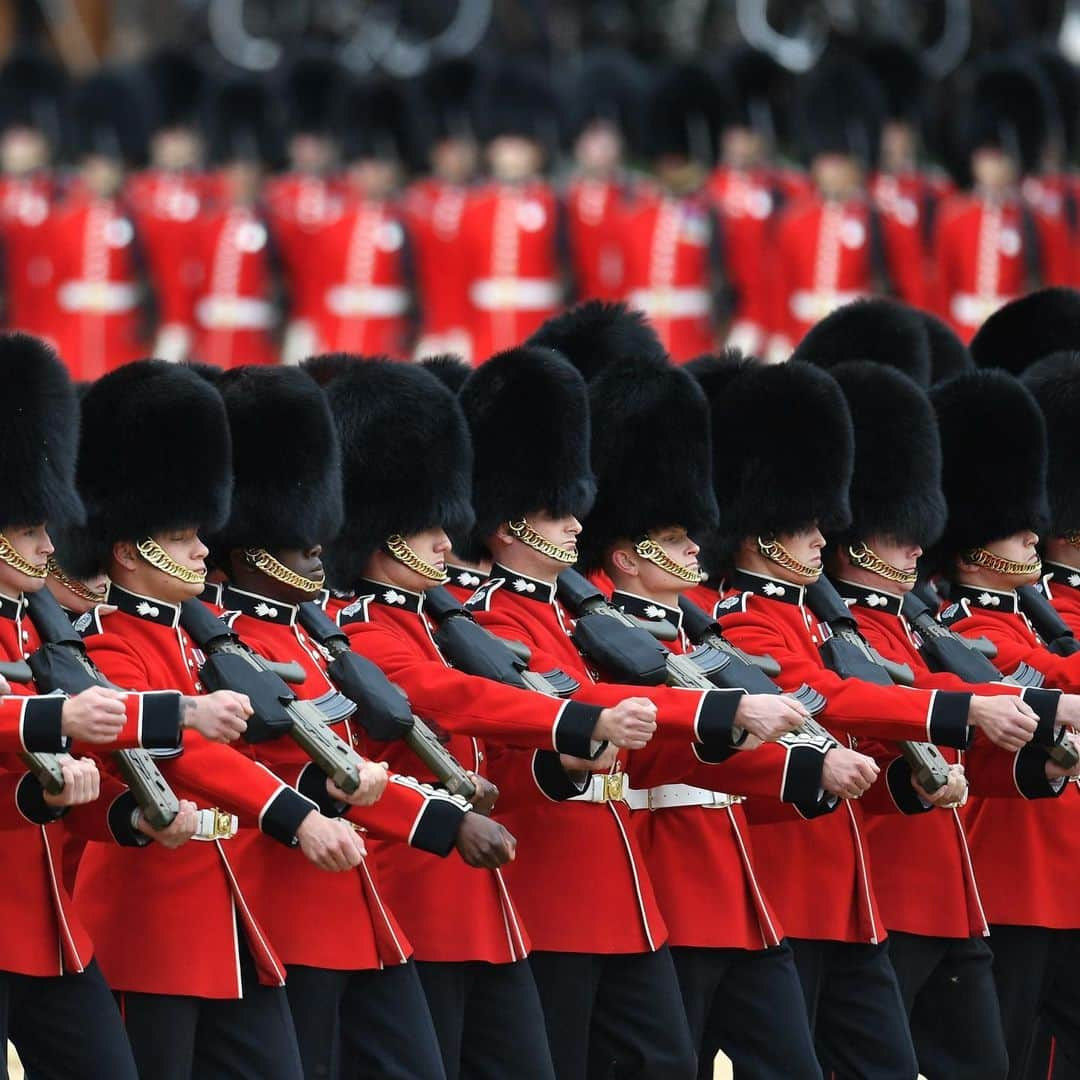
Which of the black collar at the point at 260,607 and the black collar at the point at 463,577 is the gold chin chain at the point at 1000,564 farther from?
the black collar at the point at 260,607

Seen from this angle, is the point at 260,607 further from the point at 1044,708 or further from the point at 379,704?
the point at 1044,708

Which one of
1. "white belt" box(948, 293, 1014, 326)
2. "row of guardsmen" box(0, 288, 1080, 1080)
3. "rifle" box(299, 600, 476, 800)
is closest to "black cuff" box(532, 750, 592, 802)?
"row of guardsmen" box(0, 288, 1080, 1080)

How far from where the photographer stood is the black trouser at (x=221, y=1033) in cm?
463

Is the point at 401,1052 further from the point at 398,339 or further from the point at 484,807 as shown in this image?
the point at 398,339

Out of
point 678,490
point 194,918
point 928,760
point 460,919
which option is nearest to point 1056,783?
point 928,760

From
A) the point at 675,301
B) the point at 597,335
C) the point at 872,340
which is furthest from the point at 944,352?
the point at 675,301

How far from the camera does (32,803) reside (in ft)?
14.6

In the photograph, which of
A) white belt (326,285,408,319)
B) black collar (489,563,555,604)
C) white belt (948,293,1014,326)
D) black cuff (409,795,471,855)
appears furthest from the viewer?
white belt (326,285,408,319)

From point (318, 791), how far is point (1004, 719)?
110cm

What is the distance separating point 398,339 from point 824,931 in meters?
7.41

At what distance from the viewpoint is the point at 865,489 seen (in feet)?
18.9

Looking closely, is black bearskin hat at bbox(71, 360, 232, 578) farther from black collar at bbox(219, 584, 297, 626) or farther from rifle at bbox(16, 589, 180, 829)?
rifle at bbox(16, 589, 180, 829)

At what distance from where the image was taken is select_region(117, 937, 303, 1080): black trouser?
4633 mm

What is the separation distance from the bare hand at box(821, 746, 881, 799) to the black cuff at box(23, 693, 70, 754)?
1.30 meters
